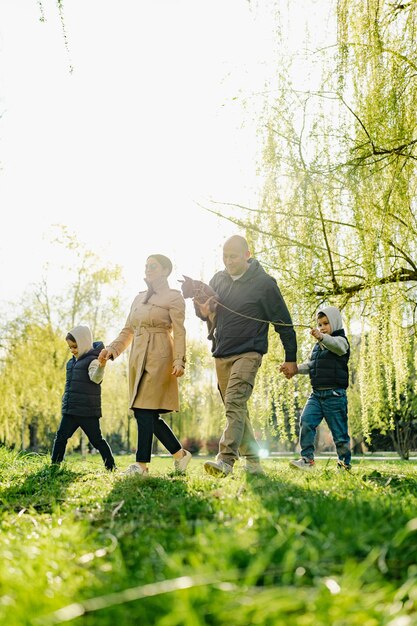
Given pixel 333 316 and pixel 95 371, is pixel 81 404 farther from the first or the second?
pixel 333 316

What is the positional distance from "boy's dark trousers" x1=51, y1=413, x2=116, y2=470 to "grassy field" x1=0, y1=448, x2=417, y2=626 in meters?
4.18

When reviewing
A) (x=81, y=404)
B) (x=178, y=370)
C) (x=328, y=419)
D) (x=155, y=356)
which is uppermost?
(x=155, y=356)

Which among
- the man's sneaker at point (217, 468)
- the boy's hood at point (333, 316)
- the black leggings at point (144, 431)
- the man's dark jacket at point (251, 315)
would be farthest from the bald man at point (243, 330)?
the boy's hood at point (333, 316)

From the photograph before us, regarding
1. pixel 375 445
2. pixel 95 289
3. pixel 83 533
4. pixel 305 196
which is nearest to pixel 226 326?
pixel 305 196

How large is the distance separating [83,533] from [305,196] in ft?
14.9

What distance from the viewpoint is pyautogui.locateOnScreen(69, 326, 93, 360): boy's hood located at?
715 centimetres

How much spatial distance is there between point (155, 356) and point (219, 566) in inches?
174

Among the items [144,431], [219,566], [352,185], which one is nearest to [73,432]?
[144,431]

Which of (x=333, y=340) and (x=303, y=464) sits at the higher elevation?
(x=333, y=340)

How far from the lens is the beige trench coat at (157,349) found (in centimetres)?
580

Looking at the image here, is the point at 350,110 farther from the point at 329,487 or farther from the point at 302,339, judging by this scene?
the point at 329,487

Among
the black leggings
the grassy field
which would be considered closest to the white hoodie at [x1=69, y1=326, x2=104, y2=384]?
the black leggings

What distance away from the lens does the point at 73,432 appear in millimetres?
6965

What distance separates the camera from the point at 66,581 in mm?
1577
